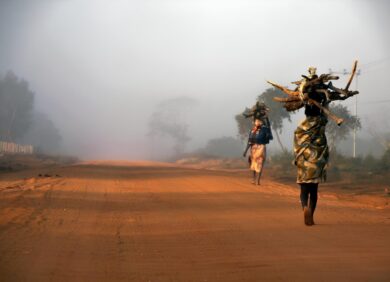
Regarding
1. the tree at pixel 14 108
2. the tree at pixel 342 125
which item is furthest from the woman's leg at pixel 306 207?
the tree at pixel 14 108

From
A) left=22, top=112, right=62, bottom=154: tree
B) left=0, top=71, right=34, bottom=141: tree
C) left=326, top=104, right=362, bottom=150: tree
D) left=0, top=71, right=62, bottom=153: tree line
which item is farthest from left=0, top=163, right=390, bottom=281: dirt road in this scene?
left=22, top=112, right=62, bottom=154: tree

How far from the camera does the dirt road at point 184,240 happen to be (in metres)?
5.00

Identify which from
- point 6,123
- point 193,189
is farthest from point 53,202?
point 6,123

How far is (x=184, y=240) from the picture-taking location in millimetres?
6719

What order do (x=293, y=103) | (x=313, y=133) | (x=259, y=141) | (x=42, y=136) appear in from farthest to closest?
(x=42, y=136) → (x=259, y=141) → (x=293, y=103) → (x=313, y=133)

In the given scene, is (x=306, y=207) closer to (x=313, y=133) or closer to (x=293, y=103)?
(x=313, y=133)

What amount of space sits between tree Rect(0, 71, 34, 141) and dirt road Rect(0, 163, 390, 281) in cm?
7320

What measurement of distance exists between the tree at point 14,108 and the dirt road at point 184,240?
240 ft

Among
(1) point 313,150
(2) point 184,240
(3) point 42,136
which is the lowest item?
(2) point 184,240

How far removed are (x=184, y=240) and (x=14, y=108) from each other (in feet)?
263

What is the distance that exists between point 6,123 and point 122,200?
75989 millimetres

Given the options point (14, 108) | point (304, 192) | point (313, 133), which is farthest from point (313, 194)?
point (14, 108)

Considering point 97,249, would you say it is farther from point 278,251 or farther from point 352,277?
point 352,277

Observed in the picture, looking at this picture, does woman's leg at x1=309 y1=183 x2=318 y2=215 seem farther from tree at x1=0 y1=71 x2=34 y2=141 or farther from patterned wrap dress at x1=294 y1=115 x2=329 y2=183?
tree at x1=0 y1=71 x2=34 y2=141
